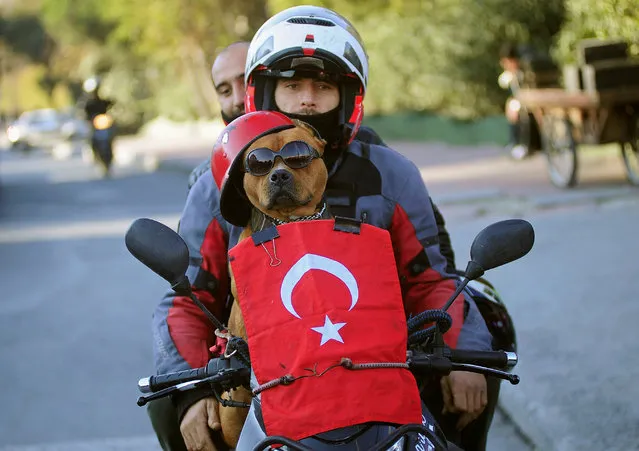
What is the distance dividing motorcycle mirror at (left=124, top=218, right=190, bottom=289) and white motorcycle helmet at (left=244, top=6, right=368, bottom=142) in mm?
882

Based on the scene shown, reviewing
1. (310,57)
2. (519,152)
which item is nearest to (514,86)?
(519,152)

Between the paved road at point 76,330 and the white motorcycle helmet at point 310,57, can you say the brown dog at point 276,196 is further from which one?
the paved road at point 76,330

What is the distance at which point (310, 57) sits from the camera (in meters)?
3.57

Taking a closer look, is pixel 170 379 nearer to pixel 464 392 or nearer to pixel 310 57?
pixel 464 392

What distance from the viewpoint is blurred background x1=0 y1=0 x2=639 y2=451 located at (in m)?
6.14

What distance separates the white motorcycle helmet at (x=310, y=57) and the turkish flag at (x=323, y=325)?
0.88 meters

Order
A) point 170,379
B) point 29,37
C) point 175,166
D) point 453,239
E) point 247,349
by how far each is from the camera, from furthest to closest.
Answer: point 29,37
point 175,166
point 453,239
point 170,379
point 247,349

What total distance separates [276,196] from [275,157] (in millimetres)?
98

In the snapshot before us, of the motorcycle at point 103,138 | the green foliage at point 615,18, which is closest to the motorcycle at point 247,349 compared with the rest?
the green foliage at point 615,18

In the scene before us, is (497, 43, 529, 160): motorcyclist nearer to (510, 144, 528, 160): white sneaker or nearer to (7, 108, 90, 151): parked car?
(510, 144, 528, 160): white sneaker

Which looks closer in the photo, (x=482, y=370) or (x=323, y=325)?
(x=323, y=325)

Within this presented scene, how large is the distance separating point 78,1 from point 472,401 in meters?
66.7

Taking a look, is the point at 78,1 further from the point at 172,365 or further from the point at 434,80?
the point at 172,365

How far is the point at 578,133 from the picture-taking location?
14.0m
